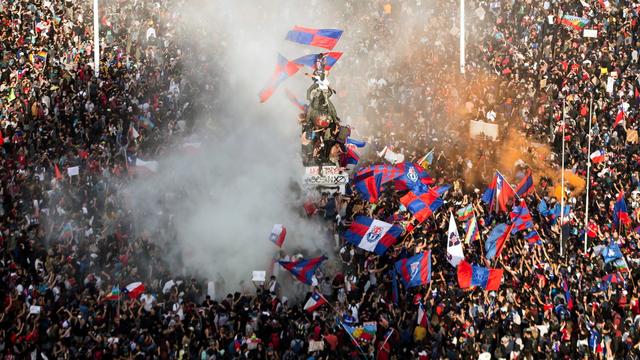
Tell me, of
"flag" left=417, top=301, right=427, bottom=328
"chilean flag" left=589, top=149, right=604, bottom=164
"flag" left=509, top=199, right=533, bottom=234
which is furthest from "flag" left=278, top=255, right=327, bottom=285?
"chilean flag" left=589, top=149, right=604, bottom=164

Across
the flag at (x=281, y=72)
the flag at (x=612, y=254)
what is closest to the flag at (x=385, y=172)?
the flag at (x=281, y=72)

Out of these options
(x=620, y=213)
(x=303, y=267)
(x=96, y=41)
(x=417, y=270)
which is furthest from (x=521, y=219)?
(x=96, y=41)

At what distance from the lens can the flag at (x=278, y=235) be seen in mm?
24422

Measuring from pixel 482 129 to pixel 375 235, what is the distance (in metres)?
7.19

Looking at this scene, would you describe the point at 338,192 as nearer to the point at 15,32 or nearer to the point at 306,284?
the point at 306,284

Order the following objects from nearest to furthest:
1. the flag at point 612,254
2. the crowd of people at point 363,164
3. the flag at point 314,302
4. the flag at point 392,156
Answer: the crowd of people at point 363,164, the flag at point 314,302, the flag at point 612,254, the flag at point 392,156

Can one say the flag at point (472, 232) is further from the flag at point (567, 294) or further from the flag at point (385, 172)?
the flag at point (385, 172)

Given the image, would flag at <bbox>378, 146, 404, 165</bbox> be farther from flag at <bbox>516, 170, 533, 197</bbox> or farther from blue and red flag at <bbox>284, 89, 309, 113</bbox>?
flag at <bbox>516, 170, 533, 197</bbox>

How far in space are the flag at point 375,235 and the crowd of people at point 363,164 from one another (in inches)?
15.1

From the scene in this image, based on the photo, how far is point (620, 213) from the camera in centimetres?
2606

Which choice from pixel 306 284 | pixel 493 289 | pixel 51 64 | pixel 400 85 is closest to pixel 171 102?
pixel 51 64

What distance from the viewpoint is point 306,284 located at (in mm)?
23094

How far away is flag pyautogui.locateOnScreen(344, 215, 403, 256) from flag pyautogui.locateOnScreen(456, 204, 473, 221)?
1.88 meters

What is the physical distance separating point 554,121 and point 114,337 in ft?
44.5
